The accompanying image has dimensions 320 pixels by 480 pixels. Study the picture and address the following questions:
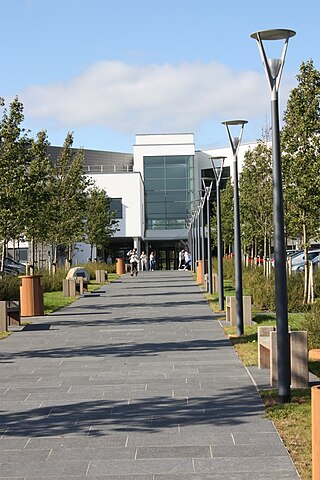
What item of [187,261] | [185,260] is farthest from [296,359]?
[185,260]

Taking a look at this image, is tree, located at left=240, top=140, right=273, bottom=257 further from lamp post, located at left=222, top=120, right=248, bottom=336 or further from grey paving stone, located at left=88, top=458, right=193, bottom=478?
grey paving stone, located at left=88, top=458, right=193, bottom=478

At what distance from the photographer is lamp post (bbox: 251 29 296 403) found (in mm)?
8609

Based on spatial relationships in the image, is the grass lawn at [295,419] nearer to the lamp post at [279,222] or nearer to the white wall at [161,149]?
the lamp post at [279,222]

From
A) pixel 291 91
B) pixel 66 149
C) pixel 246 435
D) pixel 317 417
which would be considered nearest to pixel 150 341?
pixel 246 435

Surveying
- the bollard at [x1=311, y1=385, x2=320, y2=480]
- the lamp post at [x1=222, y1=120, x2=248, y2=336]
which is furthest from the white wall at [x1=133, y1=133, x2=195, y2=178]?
the bollard at [x1=311, y1=385, x2=320, y2=480]

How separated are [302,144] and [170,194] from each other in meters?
57.2

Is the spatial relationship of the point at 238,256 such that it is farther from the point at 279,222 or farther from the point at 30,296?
the point at 30,296

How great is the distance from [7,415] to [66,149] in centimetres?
3489

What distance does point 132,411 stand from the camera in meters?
8.48

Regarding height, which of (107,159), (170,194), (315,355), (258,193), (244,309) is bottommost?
(315,355)

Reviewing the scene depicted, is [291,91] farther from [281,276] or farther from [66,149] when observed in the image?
[66,149]

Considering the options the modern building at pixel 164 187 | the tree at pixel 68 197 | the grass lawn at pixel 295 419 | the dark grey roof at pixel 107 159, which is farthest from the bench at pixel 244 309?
the dark grey roof at pixel 107 159

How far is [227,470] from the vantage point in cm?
615

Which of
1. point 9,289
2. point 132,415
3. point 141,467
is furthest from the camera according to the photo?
Result: point 9,289
